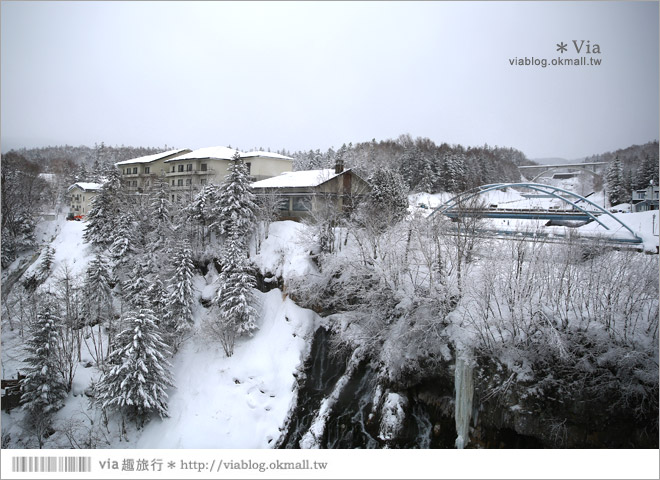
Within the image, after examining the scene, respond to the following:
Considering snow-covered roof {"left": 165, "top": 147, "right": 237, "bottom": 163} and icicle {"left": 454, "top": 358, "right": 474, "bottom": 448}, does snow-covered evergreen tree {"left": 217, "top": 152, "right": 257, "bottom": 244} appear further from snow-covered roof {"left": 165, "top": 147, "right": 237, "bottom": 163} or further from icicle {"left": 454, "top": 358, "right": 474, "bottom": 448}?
icicle {"left": 454, "top": 358, "right": 474, "bottom": 448}

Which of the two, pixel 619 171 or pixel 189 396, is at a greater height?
pixel 619 171

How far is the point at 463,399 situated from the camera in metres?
8.50

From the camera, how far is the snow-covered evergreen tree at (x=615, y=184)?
1086 cm

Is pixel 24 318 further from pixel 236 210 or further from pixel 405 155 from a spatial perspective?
pixel 405 155

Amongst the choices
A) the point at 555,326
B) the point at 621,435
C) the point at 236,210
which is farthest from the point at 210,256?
the point at 621,435

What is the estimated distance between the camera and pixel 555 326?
27.2ft

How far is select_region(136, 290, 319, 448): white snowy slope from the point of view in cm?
1057

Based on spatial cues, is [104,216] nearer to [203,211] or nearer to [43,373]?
[203,211]

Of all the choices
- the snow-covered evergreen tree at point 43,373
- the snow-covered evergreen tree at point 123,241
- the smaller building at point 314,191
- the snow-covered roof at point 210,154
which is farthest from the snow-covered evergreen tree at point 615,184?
the snow-covered evergreen tree at point 123,241

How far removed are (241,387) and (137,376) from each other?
3.48 metres

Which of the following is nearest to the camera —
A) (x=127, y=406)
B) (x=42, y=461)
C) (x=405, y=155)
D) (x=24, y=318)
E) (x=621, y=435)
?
(x=42, y=461)

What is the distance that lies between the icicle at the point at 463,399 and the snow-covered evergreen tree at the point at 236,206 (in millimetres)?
11553

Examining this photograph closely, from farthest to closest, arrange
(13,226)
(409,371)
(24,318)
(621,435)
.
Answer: (13,226)
(24,318)
(409,371)
(621,435)

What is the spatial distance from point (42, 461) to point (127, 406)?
665 centimetres
